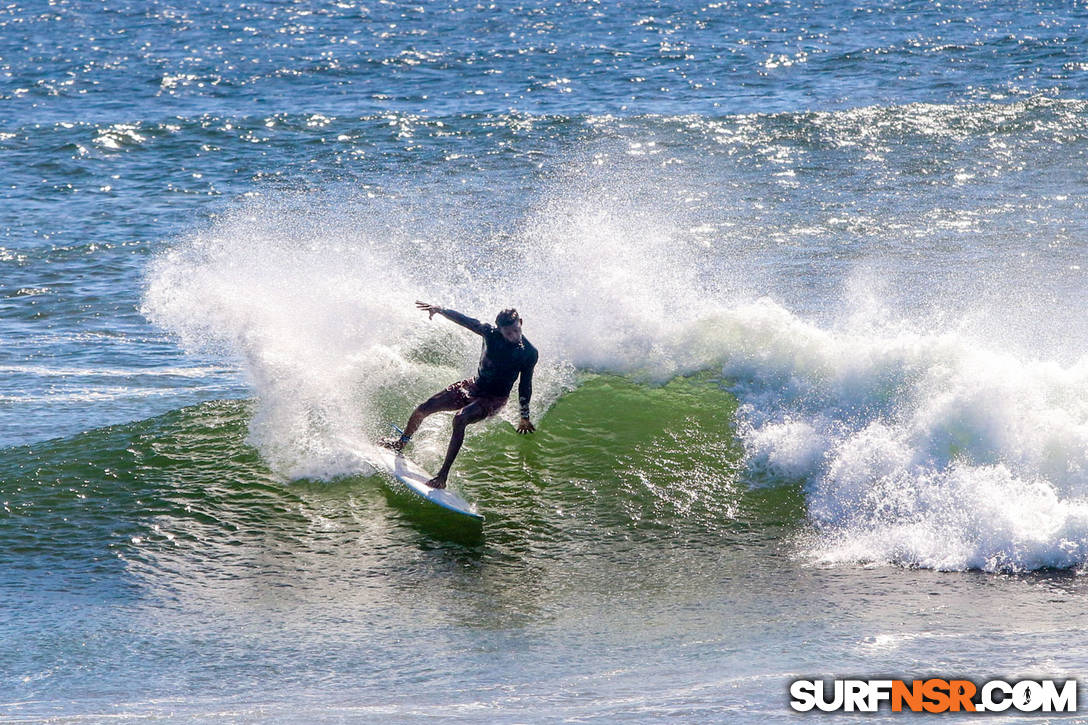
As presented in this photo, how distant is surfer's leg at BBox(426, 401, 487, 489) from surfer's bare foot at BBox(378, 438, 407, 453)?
0.52m

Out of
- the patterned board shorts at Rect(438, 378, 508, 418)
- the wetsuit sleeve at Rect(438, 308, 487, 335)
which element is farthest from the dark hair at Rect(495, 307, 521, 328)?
the patterned board shorts at Rect(438, 378, 508, 418)

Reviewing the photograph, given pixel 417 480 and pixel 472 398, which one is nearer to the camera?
pixel 417 480

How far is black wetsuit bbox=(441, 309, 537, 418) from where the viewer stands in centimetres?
991

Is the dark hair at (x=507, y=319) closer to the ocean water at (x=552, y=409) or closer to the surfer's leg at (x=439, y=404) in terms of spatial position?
the surfer's leg at (x=439, y=404)

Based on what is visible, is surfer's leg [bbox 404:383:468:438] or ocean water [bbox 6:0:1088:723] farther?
surfer's leg [bbox 404:383:468:438]

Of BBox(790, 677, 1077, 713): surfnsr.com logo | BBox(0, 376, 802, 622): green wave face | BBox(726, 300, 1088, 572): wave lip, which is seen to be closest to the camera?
BBox(790, 677, 1077, 713): surfnsr.com logo

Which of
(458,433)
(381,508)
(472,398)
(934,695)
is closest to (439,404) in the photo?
(472,398)

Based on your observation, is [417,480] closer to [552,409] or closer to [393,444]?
[393,444]

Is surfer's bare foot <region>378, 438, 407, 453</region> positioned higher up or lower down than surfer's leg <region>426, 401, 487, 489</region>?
lower down

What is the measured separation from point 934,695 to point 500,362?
15.5ft

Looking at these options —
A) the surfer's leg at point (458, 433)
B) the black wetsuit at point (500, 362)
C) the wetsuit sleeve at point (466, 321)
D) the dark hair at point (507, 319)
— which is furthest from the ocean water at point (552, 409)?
the dark hair at point (507, 319)

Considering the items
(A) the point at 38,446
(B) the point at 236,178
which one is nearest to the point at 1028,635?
(A) the point at 38,446

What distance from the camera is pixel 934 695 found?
21.4ft

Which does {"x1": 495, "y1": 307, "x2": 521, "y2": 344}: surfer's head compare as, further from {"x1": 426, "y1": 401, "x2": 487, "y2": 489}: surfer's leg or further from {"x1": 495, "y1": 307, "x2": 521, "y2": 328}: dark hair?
{"x1": 426, "y1": 401, "x2": 487, "y2": 489}: surfer's leg
